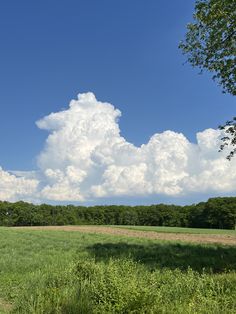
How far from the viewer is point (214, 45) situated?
21516mm

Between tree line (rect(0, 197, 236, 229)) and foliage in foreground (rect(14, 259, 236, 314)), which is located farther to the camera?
tree line (rect(0, 197, 236, 229))

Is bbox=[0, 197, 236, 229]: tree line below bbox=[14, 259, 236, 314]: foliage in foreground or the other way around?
the other way around

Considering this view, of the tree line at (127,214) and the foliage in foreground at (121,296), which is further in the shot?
the tree line at (127,214)

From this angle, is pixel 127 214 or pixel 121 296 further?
pixel 127 214

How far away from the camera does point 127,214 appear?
143625 mm

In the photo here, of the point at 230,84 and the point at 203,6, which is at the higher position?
the point at 203,6

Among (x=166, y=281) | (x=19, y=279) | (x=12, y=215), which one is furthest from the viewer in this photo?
(x=12, y=215)

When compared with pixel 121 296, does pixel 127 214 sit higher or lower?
higher

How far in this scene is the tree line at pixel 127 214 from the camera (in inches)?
4609

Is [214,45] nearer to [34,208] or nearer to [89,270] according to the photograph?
[89,270]

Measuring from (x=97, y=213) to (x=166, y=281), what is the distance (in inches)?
5441

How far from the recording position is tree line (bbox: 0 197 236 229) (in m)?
117

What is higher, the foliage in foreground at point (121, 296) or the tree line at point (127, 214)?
the tree line at point (127, 214)

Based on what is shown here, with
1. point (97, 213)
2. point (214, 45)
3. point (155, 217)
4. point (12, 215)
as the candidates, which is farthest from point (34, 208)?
point (214, 45)
